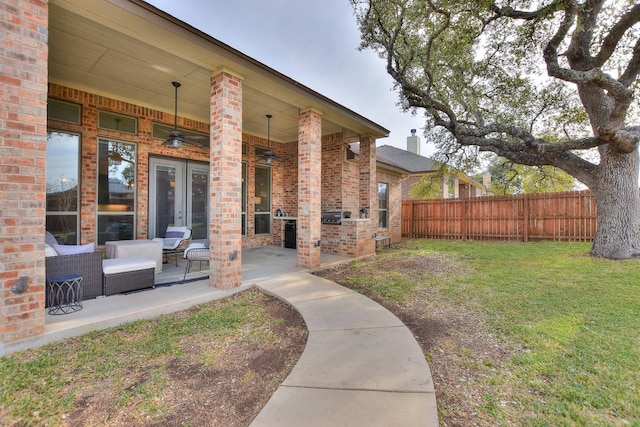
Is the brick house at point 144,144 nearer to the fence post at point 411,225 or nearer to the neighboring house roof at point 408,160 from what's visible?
the fence post at point 411,225

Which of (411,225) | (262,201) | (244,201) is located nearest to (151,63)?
(244,201)

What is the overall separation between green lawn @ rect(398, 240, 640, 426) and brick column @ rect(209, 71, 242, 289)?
143 inches

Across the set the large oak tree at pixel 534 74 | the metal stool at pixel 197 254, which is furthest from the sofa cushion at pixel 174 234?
the large oak tree at pixel 534 74

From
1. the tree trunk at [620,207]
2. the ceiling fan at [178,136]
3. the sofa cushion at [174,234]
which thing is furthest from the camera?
the tree trunk at [620,207]

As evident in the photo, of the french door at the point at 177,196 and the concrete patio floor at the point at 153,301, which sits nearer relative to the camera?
the concrete patio floor at the point at 153,301

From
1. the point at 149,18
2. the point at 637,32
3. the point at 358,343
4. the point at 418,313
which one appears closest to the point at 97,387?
the point at 358,343

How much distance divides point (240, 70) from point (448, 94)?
7512 millimetres

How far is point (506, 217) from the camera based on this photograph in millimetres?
11727

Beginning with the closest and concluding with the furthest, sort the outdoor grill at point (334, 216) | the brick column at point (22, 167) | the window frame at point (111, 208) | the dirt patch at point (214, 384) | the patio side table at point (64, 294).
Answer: the dirt patch at point (214, 384)
the brick column at point (22, 167)
the patio side table at point (64, 294)
the window frame at point (111, 208)
the outdoor grill at point (334, 216)

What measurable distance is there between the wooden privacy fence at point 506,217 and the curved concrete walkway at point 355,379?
10.8 metres

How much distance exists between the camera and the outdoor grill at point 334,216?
26.0 ft

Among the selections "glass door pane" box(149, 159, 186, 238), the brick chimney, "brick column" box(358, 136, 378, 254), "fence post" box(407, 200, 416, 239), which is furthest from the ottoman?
the brick chimney

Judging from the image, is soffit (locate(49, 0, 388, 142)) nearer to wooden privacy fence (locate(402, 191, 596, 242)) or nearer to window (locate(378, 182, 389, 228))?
window (locate(378, 182, 389, 228))

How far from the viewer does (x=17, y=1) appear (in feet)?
8.83
